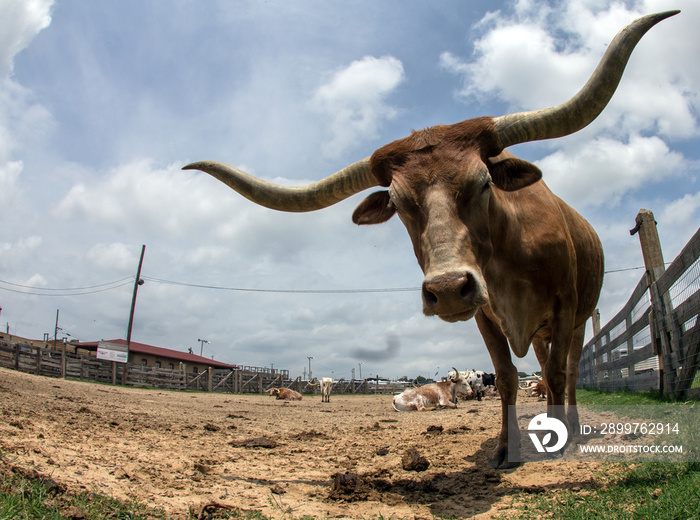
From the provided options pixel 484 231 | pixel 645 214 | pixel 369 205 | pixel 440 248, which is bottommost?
pixel 440 248

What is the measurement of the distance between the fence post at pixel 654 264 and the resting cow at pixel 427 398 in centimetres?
769

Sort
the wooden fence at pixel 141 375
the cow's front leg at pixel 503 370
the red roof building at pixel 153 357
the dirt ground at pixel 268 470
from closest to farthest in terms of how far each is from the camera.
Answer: the dirt ground at pixel 268 470 → the cow's front leg at pixel 503 370 → the wooden fence at pixel 141 375 → the red roof building at pixel 153 357

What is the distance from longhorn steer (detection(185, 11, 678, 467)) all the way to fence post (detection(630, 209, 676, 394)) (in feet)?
8.82

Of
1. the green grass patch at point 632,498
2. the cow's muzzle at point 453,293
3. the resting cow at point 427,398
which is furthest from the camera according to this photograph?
the resting cow at point 427,398

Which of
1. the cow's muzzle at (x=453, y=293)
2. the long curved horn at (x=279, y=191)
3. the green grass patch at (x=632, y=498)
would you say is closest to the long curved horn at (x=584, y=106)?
the long curved horn at (x=279, y=191)

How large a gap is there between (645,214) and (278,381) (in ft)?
110

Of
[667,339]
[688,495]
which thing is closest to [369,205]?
[688,495]

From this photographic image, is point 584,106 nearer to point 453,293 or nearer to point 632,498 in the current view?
point 453,293

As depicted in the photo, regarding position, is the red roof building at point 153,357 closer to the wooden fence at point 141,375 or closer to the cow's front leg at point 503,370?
the wooden fence at point 141,375

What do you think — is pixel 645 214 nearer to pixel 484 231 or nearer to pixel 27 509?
pixel 484 231

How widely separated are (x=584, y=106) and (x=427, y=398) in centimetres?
1203

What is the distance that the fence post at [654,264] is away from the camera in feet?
20.7

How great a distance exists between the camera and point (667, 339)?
6.28 metres

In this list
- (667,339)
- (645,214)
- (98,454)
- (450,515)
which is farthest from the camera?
(645,214)
